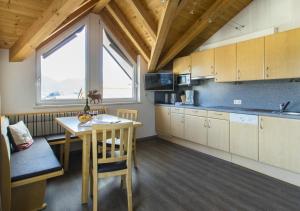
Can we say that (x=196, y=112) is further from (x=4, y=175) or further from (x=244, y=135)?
(x=4, y=175)

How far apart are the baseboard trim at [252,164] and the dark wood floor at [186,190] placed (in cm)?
10

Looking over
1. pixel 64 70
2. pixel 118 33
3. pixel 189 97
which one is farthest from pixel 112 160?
pixel 118 33

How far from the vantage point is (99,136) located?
2.32m

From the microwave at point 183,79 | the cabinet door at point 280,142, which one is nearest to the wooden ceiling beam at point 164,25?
the microwave at point 183,79

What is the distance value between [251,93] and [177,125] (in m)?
1.66

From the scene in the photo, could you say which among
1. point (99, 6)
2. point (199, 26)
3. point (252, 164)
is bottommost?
point (252, 164)

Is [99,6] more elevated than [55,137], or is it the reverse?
[99,6]

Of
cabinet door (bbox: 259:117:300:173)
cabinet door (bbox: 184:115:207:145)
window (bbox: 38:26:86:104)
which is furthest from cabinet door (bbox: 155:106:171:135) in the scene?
cabinet door (bbox: 259:117:300:173)

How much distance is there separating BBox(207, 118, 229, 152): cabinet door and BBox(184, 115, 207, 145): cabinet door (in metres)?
0.12

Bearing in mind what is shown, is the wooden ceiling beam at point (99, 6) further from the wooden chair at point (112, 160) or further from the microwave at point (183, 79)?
the wooden chair at point (112, 160)

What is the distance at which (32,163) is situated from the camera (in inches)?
85.0

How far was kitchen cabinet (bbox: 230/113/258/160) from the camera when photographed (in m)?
3.04

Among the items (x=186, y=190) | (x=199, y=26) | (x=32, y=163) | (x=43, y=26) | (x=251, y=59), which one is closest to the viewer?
(x=32, y=163)

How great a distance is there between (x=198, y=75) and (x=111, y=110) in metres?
2.13
